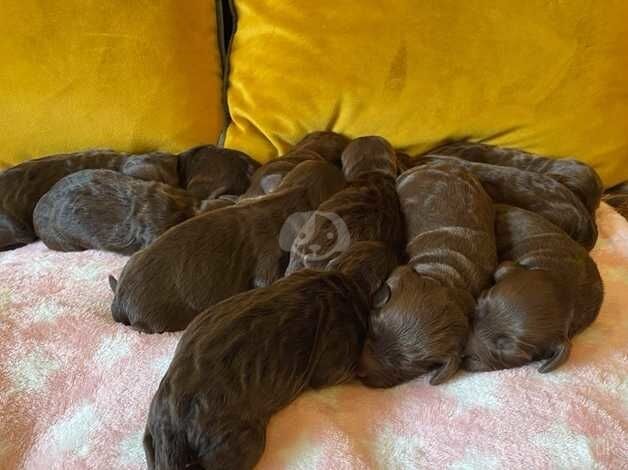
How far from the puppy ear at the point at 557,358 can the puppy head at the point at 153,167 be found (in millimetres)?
1150

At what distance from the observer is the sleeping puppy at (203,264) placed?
1495 mm

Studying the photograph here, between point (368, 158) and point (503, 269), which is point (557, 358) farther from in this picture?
point (368, 158)

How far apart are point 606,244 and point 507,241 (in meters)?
0.34

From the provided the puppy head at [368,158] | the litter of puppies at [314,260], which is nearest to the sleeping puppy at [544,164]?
the litter of puppies at [314,260]

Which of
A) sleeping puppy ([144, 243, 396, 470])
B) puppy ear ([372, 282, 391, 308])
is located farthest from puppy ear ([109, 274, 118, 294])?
puppy ear ([372, 282, 391, 308])

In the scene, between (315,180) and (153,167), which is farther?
(153,167)

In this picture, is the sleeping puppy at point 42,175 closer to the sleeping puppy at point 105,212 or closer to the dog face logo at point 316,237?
the sleeping puppy at point 105,212

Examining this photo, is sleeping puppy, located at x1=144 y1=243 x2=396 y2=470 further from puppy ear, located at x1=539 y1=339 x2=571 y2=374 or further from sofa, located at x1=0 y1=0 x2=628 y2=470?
sofa, located at x1=0 y1=0 x2=628 y2=470

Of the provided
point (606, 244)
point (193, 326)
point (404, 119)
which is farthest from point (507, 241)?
point (193, 326)

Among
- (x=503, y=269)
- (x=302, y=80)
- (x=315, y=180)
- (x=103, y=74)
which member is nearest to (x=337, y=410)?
(x=503, y=269)

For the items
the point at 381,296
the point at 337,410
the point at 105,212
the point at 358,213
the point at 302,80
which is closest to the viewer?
the point at 337,410

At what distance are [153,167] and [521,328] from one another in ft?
3.77

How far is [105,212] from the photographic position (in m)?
1.83

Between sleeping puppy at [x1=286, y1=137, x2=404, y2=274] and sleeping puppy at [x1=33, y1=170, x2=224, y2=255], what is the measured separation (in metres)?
0.41
